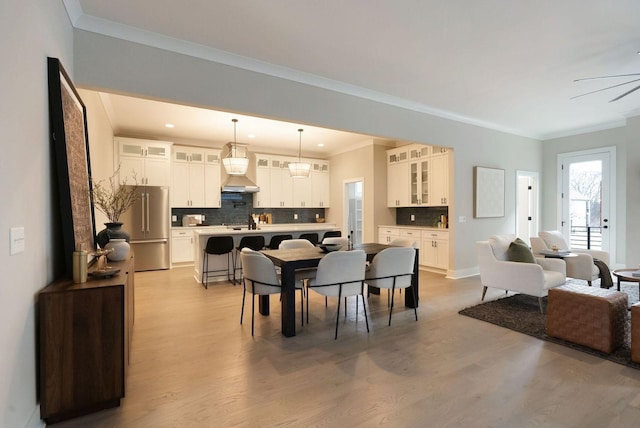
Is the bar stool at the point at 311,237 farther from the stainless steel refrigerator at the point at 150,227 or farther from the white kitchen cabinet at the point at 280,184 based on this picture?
the stainless steel refrigerator at the point at 150,227

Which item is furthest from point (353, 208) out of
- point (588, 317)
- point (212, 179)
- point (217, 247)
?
point (588, 317)

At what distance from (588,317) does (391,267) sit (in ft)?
5.87

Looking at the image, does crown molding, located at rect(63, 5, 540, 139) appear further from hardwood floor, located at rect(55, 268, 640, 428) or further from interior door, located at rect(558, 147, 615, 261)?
interior door, located at rect(558, 147, 615, 261)

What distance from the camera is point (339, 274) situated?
3.25 meters

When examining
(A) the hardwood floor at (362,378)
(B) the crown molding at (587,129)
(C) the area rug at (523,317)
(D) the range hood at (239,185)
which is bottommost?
(A) the hardwood floor at (362,378)

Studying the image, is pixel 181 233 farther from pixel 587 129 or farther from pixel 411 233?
pixel 587 129

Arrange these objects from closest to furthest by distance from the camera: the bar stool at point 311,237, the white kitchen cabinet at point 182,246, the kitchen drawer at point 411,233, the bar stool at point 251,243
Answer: the bar stool at point 251,243
the bar stool at point 311,237
the kitchen drawer at point 411,233
the white kitchen cabinet at point 182,246

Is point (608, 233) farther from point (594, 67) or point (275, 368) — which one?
point (275, 368)

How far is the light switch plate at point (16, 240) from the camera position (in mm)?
1554

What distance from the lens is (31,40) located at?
72.1 inches

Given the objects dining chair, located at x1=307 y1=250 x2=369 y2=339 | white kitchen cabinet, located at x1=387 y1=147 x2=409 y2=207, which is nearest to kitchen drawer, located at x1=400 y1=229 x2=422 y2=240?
white kitchen cabinet, located at x1=387 y1=147 x2=409 y2=207

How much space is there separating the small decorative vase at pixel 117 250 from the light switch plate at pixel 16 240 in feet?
3.80

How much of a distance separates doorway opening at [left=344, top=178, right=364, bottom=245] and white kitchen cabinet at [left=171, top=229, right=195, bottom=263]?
12.6 feet

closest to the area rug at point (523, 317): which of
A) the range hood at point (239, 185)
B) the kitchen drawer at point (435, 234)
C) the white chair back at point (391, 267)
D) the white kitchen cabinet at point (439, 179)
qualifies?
the white chair back at point (391, 267)
